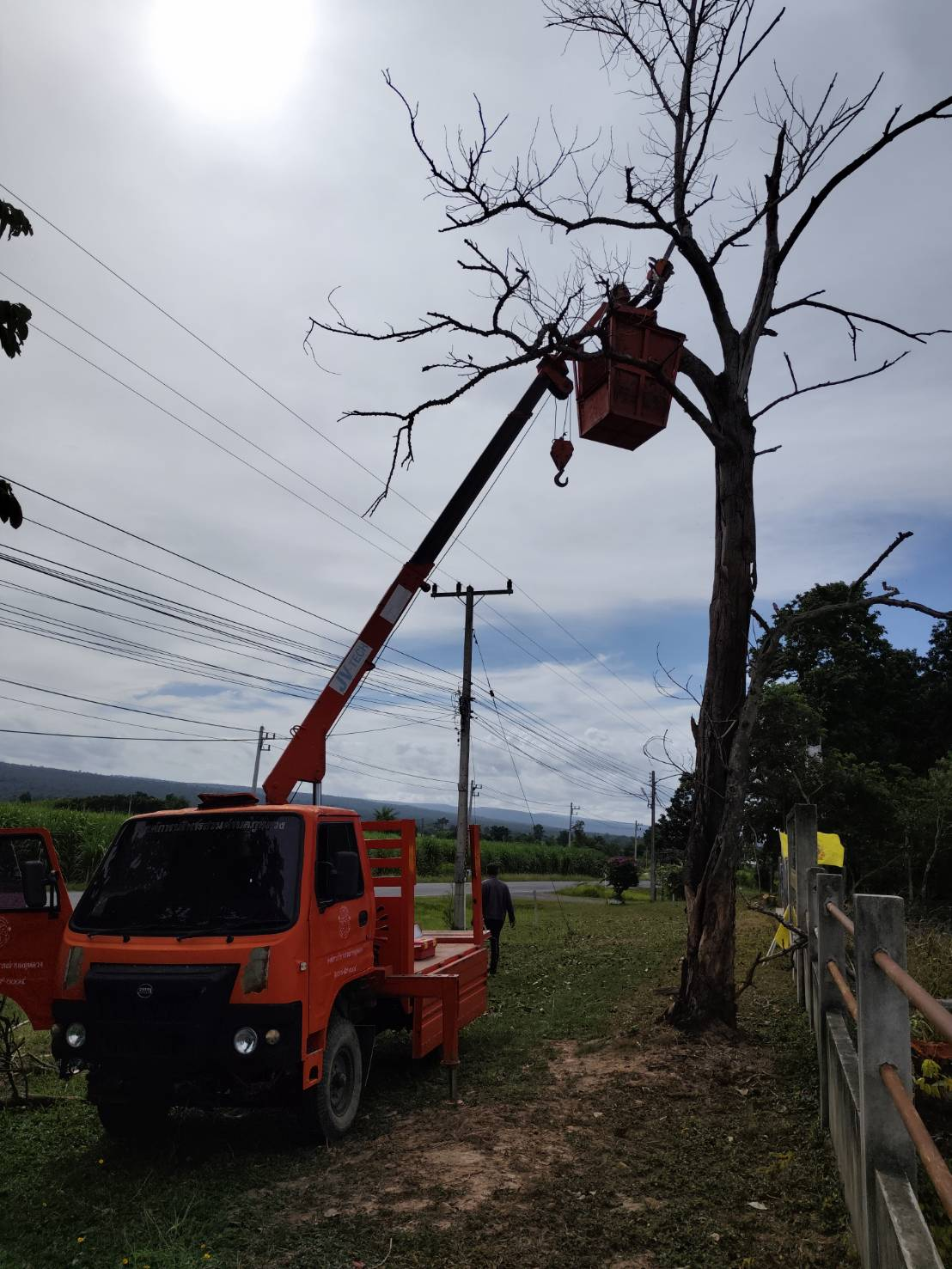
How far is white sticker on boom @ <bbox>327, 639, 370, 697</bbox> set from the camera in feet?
31.9

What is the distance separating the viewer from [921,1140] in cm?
292

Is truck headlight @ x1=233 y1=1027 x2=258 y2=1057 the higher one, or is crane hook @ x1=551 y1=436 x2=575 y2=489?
crane hook @ x1=551 y1=436 x2=575 y2=489

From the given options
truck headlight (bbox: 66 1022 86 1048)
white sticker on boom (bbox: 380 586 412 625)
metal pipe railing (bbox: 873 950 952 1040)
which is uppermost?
white sticker on boom (bbox: 380 586 412 625)

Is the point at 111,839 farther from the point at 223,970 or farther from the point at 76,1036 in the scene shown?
the point at 223,970

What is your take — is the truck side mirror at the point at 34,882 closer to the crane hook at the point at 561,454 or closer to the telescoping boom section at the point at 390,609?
the telescoping boom section at the point at 390,609

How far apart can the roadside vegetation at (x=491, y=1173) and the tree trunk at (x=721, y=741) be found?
537 mm

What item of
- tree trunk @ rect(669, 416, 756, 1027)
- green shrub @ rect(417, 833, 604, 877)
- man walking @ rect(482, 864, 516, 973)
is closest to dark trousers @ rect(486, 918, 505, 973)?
man walking @ rect(482, 864, 516, 973)

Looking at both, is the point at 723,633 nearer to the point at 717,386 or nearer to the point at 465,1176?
the point at 717,386

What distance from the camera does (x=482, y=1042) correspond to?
955cm

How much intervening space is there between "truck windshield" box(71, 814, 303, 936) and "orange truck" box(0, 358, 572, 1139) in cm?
1

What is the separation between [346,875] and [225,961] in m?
1.04

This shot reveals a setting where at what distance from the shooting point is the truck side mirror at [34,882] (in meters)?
6.58

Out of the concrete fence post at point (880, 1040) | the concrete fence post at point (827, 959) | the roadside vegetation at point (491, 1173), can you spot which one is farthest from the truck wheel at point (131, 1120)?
the concrete fence post at point (880, 1040)

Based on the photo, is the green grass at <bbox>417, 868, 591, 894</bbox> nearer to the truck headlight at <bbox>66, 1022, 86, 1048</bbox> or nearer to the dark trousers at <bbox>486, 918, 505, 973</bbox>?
the dark trousers at <bbox>486, 918, 505, 973</bbox>
